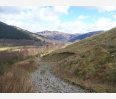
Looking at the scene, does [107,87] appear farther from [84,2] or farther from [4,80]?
[4,80]

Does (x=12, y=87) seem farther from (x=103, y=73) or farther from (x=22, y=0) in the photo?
(x=103, y=73)

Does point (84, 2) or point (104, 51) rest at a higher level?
point (84, 2)

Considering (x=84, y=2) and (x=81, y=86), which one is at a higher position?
(x=84, y=2)

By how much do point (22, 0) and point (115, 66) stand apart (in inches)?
525

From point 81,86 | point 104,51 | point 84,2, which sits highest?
point 84,2

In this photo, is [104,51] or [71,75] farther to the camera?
[104,51]

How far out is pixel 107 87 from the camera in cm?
2028
